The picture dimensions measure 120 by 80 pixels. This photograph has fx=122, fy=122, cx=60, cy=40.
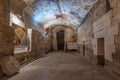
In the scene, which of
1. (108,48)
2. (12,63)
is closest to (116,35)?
(108,48)

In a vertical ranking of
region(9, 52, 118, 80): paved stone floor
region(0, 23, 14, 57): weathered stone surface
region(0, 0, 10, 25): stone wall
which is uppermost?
region(0, 0, 10, 25): stone wall

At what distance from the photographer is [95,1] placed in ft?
17.3

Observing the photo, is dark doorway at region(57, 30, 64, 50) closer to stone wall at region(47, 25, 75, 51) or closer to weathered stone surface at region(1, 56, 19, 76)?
stone wall at region(47, 25, 75, 51)

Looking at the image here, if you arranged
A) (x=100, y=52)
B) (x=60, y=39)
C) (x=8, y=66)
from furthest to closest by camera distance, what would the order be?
(x=60, y=39) → (x=100, y=52) → (x=8, y=66)

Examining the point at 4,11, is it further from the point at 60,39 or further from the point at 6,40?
the point at 60,39

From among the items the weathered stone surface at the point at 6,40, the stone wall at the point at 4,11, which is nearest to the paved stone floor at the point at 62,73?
the weathered stone surface at the point at 6,40

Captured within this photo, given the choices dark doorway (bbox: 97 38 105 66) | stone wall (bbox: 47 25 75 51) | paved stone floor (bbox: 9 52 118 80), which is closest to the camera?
paved stone floor (bbox: 9 52 118 80)

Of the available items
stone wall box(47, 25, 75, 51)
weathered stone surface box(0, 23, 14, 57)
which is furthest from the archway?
weathered stone surface box(0, 23, 14, 57)

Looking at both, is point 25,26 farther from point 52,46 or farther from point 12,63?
point 52,46

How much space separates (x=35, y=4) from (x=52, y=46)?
29.3ft

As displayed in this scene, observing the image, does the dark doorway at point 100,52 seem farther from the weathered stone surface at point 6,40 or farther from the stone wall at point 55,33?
the stone wall at point 55,33

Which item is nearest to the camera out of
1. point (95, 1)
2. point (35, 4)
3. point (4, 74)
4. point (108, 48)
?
point (4, 74)

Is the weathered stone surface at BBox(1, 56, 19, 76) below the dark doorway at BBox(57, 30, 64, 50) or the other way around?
below

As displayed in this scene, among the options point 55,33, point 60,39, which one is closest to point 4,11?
point 55,33
